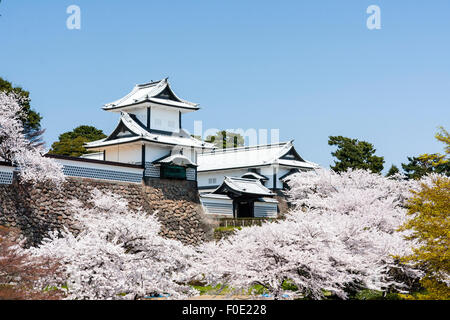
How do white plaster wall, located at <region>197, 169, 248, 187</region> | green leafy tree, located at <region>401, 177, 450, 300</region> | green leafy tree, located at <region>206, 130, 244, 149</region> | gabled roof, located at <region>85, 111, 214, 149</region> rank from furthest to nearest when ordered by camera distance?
green leafy tree, located at <region>206, 130, 244, 149</region> < white plaster wall, located at <region>197, 169, 248, 187</region> < gabled roof, located at <region>85, 111, 214, 149</region> < green leafy tree, located at <region>401, 177, 450, 300</region>

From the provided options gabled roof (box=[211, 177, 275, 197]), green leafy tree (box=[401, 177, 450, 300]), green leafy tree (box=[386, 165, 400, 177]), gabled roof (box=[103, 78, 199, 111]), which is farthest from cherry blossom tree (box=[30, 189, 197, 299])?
green leafy tree (box=[386, 165, 400, 177])

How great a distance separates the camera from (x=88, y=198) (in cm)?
2456

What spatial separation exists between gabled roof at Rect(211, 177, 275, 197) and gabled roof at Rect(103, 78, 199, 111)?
17.3 feet

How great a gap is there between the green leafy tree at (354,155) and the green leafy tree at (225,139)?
20.2 metres

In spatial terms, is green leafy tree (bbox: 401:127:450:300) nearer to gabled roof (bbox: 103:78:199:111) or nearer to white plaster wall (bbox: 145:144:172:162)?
white plaster wall (bbox: 145:144:172:162)

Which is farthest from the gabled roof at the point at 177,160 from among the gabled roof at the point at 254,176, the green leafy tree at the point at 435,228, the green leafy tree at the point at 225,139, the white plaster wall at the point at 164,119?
the green leafy tree at the point at 225,139

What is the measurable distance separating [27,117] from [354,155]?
24428mm

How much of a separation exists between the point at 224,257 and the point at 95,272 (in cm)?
364

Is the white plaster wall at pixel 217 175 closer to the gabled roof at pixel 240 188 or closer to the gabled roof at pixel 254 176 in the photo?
the gabled roof at pixel 254 176

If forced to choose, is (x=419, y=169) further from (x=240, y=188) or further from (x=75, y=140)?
(x=75, y=140)

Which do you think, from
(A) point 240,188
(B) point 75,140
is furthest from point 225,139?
(A) point 240,188

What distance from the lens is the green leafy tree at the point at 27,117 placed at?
88.5 ft

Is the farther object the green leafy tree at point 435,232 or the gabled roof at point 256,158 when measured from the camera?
the gabled roof at point 256,158

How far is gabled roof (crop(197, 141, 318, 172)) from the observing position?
41.0m
